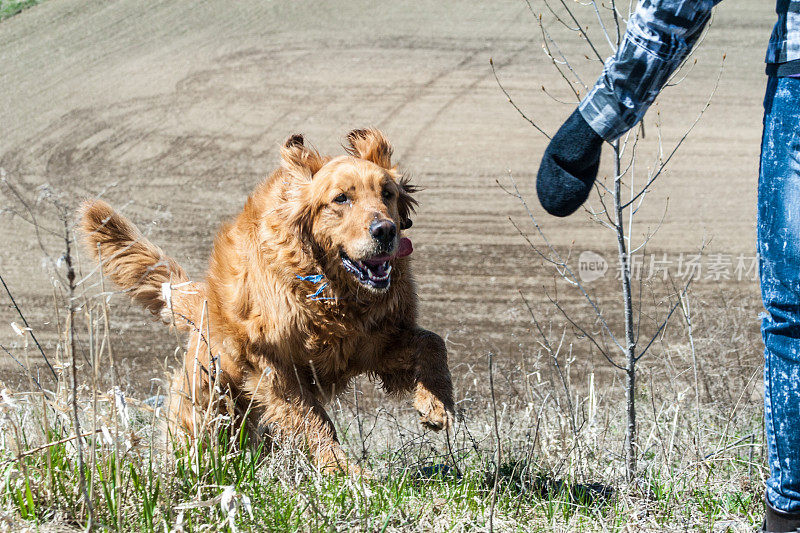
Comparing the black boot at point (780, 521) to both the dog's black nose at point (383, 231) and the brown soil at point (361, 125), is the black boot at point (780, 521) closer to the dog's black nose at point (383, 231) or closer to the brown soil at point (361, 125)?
the dog's black nose at point (383, 231)

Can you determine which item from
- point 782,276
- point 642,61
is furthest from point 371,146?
point 782,276

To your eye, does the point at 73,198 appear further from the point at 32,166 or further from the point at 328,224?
the point at 328,224

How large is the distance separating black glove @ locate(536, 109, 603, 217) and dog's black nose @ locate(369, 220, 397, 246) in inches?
45.9

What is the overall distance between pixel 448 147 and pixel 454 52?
144 inches

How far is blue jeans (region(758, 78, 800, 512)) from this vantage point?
197 centimetres

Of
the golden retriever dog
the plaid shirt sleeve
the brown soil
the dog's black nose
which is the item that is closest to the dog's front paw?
the golden retriever dog

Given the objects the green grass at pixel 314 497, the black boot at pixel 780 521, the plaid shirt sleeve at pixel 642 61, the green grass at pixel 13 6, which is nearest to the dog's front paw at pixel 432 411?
the green grass at pixel 314 497

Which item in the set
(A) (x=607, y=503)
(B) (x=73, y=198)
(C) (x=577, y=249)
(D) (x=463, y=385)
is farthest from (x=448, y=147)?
(A) (x=607, y=503)

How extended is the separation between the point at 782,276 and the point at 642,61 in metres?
0.63

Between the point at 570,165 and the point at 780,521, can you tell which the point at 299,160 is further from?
the point at 780,521

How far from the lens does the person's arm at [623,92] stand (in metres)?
1.95

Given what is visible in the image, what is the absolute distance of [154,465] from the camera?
2.58 meters

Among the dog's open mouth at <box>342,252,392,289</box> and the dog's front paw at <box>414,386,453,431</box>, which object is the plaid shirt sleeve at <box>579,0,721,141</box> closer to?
the dog's open mouth at <box>342,252,392,289</box>

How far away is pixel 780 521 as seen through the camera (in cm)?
211
